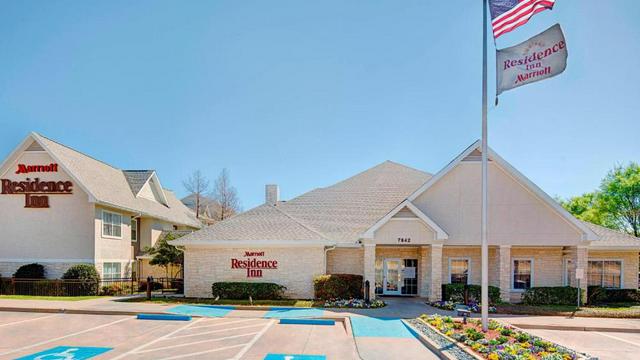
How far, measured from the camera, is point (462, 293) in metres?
20.1

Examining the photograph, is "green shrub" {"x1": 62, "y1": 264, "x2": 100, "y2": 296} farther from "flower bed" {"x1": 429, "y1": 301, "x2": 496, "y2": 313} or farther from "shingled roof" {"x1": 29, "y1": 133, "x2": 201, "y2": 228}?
"flower bed" {"x1": 429, "y1": 301, "x2": 496, "y2": 313}

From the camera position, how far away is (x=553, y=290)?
2055cm

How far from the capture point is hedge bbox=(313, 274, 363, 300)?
20.3 m

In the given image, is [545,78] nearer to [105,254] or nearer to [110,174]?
[105,254]

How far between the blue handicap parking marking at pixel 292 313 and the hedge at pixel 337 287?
2.68 metres

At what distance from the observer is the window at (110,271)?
26312mm

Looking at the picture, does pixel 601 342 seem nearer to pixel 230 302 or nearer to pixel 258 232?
pixel 230 302

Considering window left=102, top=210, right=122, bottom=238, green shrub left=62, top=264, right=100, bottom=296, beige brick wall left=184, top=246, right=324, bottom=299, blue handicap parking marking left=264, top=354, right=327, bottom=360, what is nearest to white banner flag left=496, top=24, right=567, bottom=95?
blue handicap parking marking left=264, top=354, right=327, bottom=360

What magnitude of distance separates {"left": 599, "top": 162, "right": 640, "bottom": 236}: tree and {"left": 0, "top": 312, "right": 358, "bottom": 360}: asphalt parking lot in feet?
136

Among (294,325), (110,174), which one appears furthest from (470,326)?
(110,174)

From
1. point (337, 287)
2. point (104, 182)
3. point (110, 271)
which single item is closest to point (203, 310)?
point (337, 287)

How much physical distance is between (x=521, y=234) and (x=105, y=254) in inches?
966

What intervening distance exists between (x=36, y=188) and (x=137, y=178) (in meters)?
8.33

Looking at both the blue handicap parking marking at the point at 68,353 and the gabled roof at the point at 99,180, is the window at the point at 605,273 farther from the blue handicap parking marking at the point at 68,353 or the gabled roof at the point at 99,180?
the gabled roof at the point at 99,180
